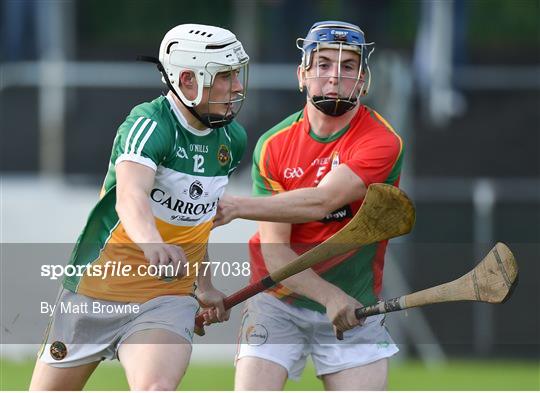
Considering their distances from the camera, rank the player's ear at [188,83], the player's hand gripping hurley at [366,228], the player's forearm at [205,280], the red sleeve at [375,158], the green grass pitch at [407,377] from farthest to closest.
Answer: the green grass pitch at [407,377] < the red sleeve at [375,158] < the player's forearm at [205,280] < the player's hand gripping hurley at [366,228] < the player's ear at [188,83]

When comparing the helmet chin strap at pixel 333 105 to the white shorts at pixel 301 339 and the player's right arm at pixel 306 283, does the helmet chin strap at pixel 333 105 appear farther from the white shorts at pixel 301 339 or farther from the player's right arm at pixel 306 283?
the white shorts at pixel 301 339

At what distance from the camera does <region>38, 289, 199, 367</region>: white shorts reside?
5625 mm

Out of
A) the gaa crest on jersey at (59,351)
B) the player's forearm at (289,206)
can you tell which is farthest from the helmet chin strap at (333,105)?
the gaa crest on jersey at (59,351)

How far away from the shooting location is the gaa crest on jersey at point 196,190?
223 inches

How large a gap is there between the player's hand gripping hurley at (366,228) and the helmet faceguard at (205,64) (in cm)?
62

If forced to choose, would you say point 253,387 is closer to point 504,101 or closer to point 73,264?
point 73,264

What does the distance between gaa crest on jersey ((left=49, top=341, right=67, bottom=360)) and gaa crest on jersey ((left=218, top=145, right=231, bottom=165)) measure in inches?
35.3

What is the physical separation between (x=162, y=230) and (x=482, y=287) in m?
1.21

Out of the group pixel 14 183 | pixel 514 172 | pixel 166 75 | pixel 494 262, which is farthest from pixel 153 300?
pixel 514 172

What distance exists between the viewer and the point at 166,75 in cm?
577

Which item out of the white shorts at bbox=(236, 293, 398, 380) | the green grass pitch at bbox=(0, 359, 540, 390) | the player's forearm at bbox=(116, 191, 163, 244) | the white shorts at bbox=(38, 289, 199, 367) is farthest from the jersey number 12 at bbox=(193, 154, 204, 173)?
the green grass pitch at bbox=(0, 359, 540, 390)

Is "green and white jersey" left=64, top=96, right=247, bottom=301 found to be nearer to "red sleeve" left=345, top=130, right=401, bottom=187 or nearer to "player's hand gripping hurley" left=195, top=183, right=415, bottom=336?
"player's hand gripping hurley" left=195, top=183, right=415, bottom=336

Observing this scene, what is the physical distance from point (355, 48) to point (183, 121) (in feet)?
2.63

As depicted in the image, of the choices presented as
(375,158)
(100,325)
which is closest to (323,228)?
(375,158)
